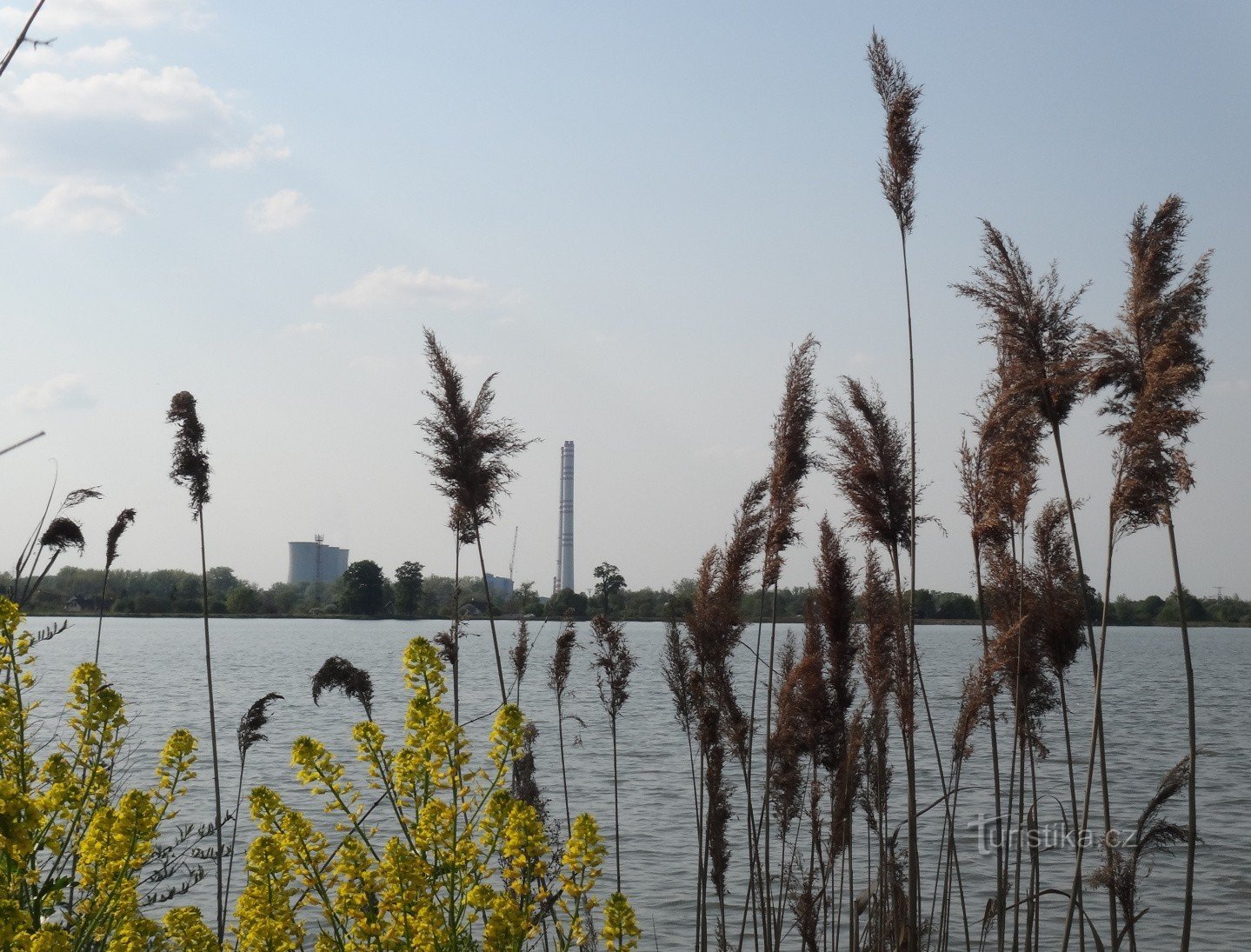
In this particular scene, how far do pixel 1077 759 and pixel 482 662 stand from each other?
40.9 meters

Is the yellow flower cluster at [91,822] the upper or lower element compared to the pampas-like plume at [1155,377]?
lower

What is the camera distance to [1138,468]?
15.7ft

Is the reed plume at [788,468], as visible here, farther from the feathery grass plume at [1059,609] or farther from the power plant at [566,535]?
the power plant at [566,535]

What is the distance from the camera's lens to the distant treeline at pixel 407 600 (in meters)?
10.2

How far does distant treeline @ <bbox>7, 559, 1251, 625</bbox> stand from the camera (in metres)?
10.2

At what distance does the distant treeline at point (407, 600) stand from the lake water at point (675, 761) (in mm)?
1483

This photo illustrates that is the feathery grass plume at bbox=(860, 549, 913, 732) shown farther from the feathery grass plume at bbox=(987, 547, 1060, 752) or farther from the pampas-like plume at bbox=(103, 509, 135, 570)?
the pampas-like plume at bbox=(103, 509, 135, 570)

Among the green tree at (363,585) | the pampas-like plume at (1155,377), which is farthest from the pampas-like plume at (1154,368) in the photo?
the green tree at (363,585)

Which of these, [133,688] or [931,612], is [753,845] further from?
[133,688]

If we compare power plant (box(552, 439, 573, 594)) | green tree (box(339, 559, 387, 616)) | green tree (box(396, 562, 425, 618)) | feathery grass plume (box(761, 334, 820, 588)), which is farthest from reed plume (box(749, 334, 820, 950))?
power plant (box(552, 439, 573, 594))

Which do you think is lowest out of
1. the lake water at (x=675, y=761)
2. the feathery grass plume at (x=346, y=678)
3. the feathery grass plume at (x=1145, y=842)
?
the lake water at (x=675, y=761)

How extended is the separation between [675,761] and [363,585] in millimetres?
55735

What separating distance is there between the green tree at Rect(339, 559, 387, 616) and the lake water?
25.4 metres

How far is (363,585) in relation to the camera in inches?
2896
